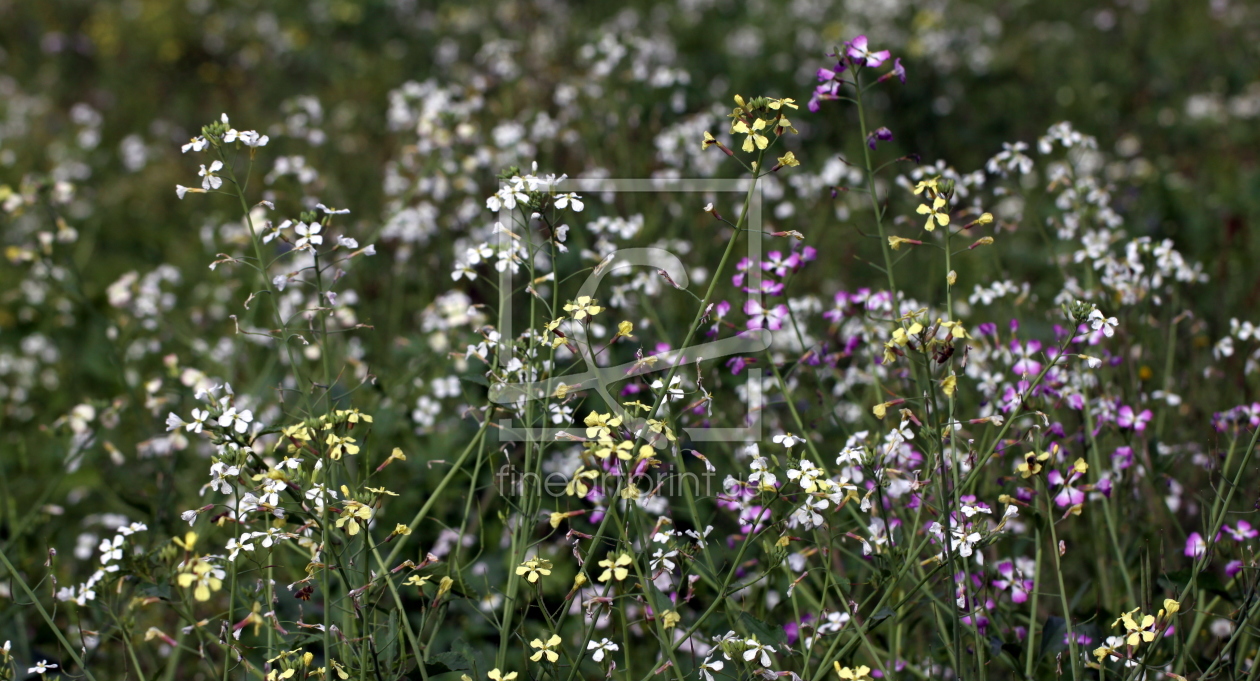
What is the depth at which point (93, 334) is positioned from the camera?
4703 mm

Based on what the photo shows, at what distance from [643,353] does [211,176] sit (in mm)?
1063

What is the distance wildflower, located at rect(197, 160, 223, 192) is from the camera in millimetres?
2047

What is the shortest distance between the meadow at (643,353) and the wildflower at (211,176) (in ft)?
0.11

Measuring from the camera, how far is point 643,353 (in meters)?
2.48

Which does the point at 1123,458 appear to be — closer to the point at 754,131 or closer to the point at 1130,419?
the point at 1130,419

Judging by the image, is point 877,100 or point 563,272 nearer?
point 563,272

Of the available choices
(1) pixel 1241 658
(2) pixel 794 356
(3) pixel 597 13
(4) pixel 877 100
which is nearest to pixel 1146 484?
(1) pixel 1241 658

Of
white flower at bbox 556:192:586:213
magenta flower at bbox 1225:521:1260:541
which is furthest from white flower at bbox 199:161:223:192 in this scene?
magenta flower at bbox 1225:521:1260:541

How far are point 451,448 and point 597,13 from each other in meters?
4.70

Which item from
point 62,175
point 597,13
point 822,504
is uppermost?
point 597,13

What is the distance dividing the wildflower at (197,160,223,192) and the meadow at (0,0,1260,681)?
4cm

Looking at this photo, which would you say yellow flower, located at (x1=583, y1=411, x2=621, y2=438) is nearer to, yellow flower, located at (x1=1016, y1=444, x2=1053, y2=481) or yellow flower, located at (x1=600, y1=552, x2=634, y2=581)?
yellow flower, located at (x1=600, y1=552, x2=634, y2=581)

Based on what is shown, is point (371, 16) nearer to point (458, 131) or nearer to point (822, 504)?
point (458, 131)

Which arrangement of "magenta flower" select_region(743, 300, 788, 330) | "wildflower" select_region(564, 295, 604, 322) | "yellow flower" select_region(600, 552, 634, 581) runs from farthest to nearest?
1. "magenta flower" select_region(743, 300, 788, 330)
2. "wildflower" select_region(564, 295, 604, 322)
3. "yellow flower" select_region(600, 552, 634, 581)
